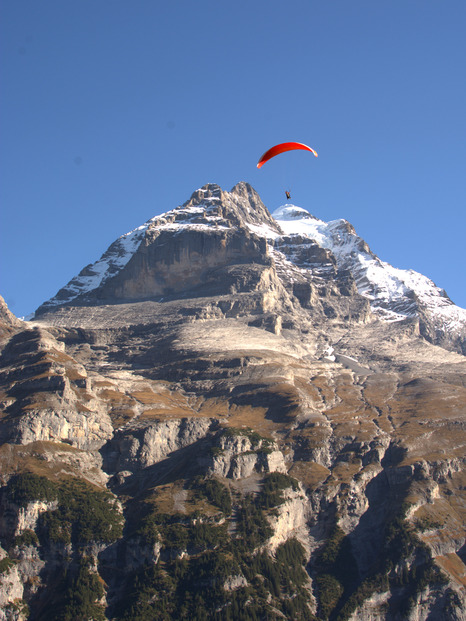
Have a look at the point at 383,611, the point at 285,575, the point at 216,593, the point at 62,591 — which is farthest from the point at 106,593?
the point at 383,611

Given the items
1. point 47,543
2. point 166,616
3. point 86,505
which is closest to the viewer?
point 166,616

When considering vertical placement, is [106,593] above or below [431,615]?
below

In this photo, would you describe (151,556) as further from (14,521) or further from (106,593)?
(14,521)

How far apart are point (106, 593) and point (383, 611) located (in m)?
62.9

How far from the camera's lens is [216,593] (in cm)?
17638

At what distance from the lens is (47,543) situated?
7219 inches

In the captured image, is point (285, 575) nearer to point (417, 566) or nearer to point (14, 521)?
point (417, 566)

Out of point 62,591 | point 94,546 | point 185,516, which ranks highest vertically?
point 185,516

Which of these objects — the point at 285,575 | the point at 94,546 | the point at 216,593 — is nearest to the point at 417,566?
the point at 285,575

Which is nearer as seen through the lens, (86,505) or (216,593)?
(216,593)

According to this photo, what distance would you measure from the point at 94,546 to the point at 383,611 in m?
67.7

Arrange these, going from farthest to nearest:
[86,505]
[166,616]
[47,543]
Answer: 1. [86,505]
2. [47,543]
3. [166,616]

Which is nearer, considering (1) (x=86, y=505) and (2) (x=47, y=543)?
(2) (x=47, y=543)

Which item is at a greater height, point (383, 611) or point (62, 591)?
point (383, 611)
